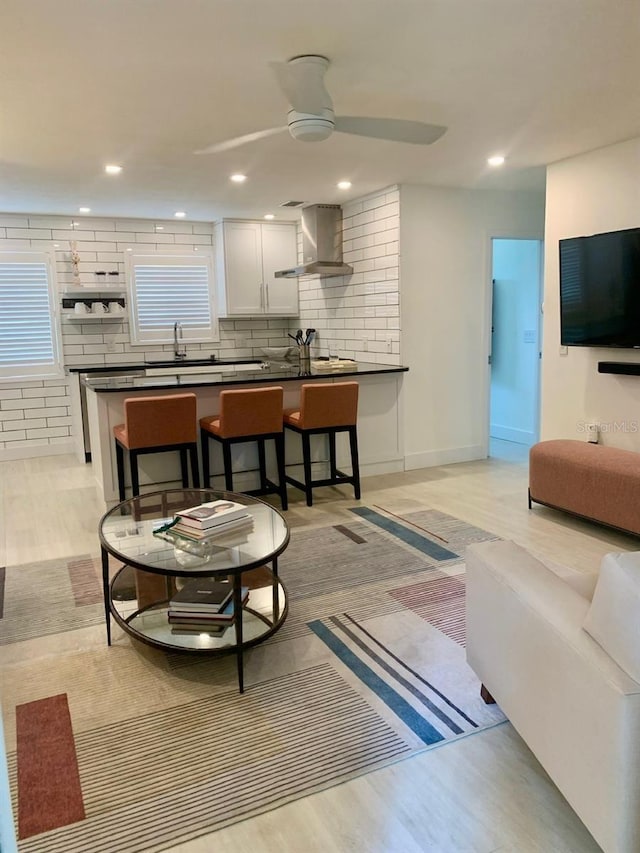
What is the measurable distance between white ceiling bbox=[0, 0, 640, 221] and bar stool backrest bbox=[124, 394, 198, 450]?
165cm

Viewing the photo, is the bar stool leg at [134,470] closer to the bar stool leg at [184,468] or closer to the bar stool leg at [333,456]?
the bar stool leg at [184,468]

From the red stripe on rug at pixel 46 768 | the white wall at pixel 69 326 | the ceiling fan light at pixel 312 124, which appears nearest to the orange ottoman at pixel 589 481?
the ceiling fan light at pixel 312 124

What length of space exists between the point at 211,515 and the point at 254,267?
494 centimetres

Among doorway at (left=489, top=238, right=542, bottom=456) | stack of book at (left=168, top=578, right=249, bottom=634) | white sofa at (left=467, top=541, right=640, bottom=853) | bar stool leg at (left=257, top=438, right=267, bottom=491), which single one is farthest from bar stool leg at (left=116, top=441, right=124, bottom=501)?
doorway at (left=489, top=238, right=542, bottom=456)

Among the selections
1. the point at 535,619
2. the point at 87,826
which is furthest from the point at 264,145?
the point at 87,826

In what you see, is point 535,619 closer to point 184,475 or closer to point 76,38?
point 76,38

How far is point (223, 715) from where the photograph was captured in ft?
7.27

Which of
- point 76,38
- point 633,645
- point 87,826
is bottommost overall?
point 87,826

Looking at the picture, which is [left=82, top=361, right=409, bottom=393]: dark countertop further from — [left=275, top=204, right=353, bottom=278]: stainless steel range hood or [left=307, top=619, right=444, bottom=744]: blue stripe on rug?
[left=307, top=619, right=444, bottom=744]: blue stripe on rug

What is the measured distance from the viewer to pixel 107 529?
9.18ft

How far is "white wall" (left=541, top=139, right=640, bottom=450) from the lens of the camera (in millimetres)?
4203

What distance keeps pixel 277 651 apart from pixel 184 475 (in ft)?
7.23

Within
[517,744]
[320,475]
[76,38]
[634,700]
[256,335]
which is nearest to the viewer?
→ [634,700]

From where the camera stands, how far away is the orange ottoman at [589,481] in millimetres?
3693
